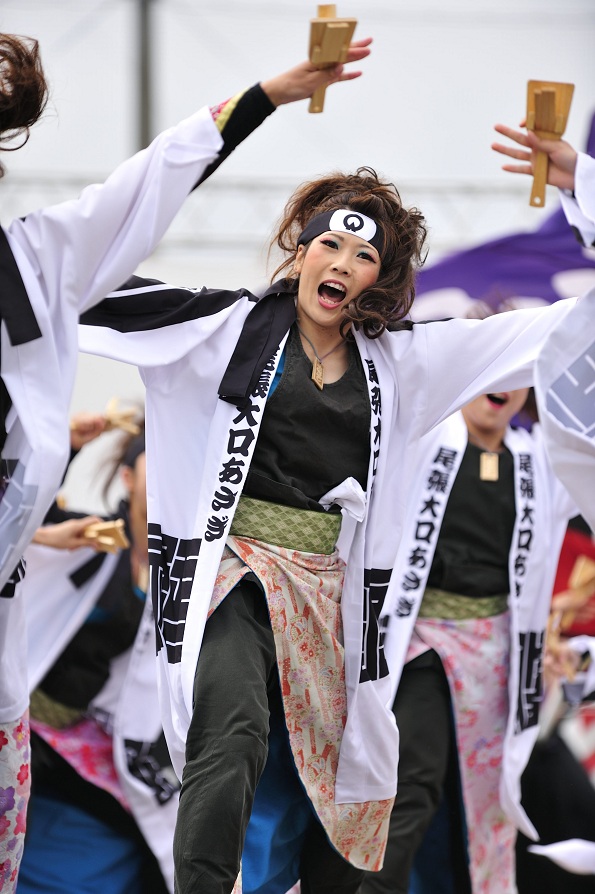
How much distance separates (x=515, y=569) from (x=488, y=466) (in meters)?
0.31

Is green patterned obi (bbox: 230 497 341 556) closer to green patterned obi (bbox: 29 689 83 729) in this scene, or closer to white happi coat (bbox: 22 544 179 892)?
white happi coat (bbox: 22 544 179 892)

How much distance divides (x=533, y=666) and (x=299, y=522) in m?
1.22

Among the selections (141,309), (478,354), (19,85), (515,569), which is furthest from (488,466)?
(19,85)

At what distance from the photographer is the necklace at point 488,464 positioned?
374 centimetres

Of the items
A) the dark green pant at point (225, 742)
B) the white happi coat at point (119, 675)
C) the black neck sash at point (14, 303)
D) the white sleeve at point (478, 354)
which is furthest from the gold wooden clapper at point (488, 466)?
the black neck sash at point (14, 303)

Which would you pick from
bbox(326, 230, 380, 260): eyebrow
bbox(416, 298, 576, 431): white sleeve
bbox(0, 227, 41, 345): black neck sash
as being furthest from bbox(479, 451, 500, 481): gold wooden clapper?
bbox(0, 227, 41, 345): black neck sash

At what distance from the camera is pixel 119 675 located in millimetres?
3760

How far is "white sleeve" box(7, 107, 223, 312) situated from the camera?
7.70 feet

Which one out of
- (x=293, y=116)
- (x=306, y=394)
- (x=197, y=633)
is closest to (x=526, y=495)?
(x=306, y=394)

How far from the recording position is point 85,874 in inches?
138

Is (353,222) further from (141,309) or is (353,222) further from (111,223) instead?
(111,223)

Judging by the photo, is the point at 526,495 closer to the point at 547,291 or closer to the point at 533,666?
the point at 533,666

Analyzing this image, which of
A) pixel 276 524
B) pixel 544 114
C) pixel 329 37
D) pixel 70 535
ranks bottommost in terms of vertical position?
pixel 70 535

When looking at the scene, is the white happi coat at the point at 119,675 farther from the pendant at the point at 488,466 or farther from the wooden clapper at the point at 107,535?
the pendant at the point at 488,466
